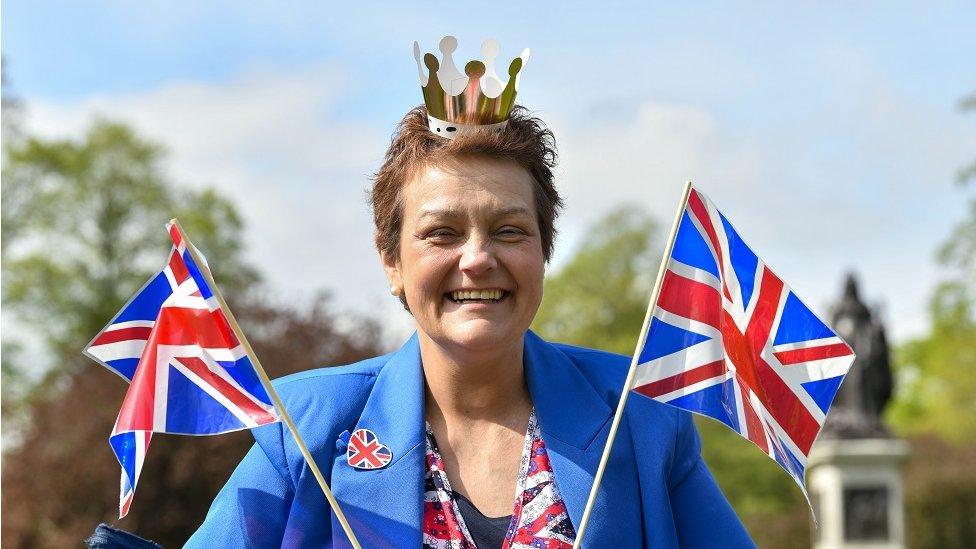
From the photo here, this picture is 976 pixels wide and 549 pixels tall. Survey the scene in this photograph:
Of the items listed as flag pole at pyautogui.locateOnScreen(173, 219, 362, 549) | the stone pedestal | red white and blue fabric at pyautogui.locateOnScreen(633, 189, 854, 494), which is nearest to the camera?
flag pole at pyautogui.locateOnScreen(173, 219, 362, 549)

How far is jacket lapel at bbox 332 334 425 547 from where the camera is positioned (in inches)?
120

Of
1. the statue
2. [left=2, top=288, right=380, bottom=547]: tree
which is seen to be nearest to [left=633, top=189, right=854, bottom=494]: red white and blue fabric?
[left=2, top=288, right=380, bottom=547]: tree

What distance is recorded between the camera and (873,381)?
811 inches

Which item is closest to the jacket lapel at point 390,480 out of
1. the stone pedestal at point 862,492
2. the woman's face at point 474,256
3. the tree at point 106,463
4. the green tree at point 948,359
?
the woman's face at point 474,256

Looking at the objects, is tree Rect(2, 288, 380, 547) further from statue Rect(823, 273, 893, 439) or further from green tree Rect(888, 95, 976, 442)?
green tree Rect(888, 95, 976, 442)

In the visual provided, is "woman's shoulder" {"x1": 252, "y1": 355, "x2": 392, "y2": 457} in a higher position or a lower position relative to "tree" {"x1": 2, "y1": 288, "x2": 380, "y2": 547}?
lower

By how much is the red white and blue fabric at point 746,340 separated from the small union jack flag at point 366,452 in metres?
0.71

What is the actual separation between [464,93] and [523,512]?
93 centimetres

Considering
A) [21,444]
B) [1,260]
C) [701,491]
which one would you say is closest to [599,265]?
[1,260]

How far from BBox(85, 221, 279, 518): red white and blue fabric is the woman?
15cm

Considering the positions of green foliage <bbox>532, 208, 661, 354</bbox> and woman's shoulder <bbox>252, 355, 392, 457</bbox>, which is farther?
green foliage <bbox>532, 208, 661, 354</bbox>

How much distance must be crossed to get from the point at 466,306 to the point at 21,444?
1732 cm

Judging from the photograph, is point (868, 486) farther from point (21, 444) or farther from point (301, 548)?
point (301, 548)

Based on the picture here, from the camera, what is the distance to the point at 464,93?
10.4 ft
